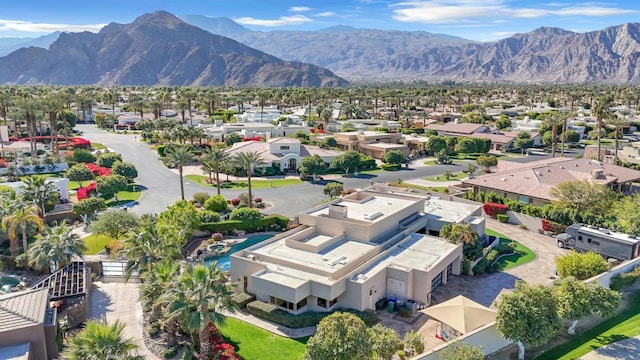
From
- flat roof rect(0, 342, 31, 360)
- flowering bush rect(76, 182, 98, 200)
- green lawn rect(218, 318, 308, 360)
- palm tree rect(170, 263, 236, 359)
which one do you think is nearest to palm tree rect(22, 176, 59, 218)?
flowering bush rect(76, 182, 98, 200)

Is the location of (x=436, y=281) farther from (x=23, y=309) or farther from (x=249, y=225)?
(x=23, y=309)

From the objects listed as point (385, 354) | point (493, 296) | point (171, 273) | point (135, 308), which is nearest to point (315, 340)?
point (385, 354)

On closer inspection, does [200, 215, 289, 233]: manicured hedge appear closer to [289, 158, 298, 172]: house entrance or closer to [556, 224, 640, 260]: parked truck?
[556, 224, 640, 260]: parked truck

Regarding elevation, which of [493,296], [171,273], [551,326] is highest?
[171,273]

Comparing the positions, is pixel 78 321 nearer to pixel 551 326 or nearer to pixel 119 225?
pixel 119 225

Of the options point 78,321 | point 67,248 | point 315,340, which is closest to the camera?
point 315,340

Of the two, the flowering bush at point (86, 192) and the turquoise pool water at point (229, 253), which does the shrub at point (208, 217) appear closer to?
the turquoise pool water at point (229, 253)

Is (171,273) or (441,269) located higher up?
(171,273)
